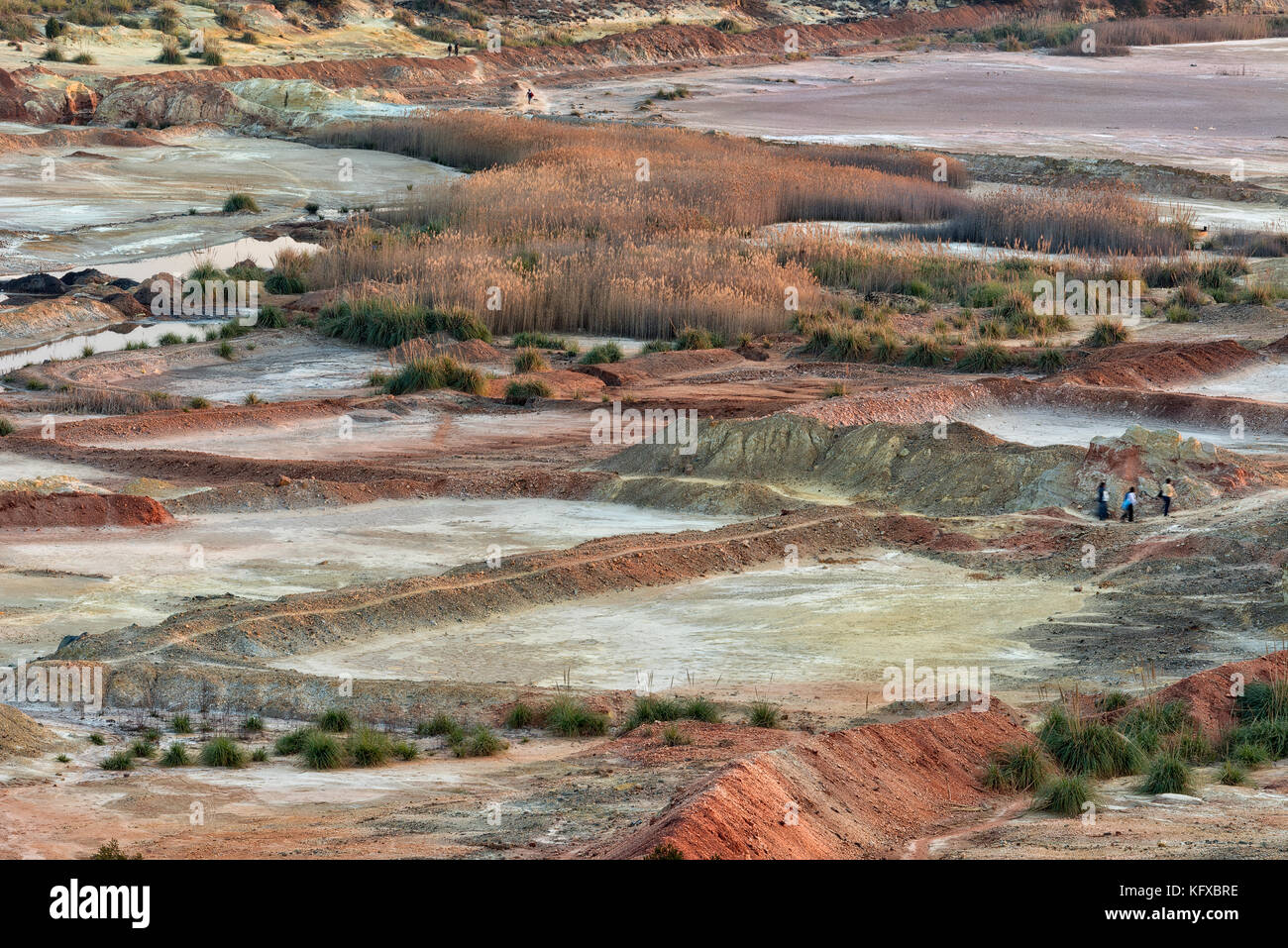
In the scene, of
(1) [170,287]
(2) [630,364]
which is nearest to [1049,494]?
(2) [630,364]

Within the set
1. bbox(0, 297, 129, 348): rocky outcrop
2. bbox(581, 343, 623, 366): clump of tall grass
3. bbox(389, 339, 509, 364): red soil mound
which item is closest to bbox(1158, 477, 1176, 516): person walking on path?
bbox(581, 343, 623, 366): clump of tall grass

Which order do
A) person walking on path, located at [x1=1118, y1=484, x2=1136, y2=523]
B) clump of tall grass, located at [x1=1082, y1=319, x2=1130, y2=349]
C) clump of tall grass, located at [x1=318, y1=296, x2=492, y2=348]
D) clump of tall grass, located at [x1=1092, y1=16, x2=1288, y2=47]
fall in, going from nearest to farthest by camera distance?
person walking on path, located at [x1=1118, y1=484, x2=1136, y2=523]
clump of tall grass, located at [x1=318, y1=296, x2=492, y2=348]
clump of tall grass, located at [x1=1082, y1=319, x2=1130, y2=349]
clump of tall grass, located at [x1=1092, y1=16, x2=1288, y2=47]

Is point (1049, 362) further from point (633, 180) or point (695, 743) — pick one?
point (695, 743)

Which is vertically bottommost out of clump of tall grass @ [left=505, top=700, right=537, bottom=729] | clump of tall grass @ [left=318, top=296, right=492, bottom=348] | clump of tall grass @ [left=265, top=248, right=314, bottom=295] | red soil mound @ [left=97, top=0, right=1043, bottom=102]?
clump of tall grass @ [left=505, top=700, right=537, bottom=729]

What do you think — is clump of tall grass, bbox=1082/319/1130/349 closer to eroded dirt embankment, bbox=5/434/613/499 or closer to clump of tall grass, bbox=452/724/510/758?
eroded dirt embankment, bbox=5/434/613/499

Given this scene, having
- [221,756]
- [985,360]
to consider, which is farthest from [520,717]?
[985,360]

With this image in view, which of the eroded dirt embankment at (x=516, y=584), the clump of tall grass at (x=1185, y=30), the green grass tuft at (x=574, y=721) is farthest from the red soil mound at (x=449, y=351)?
the clump of tall grass at (x=1185, y=30)

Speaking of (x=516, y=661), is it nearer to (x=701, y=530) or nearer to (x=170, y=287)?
(x=701, y=530)
